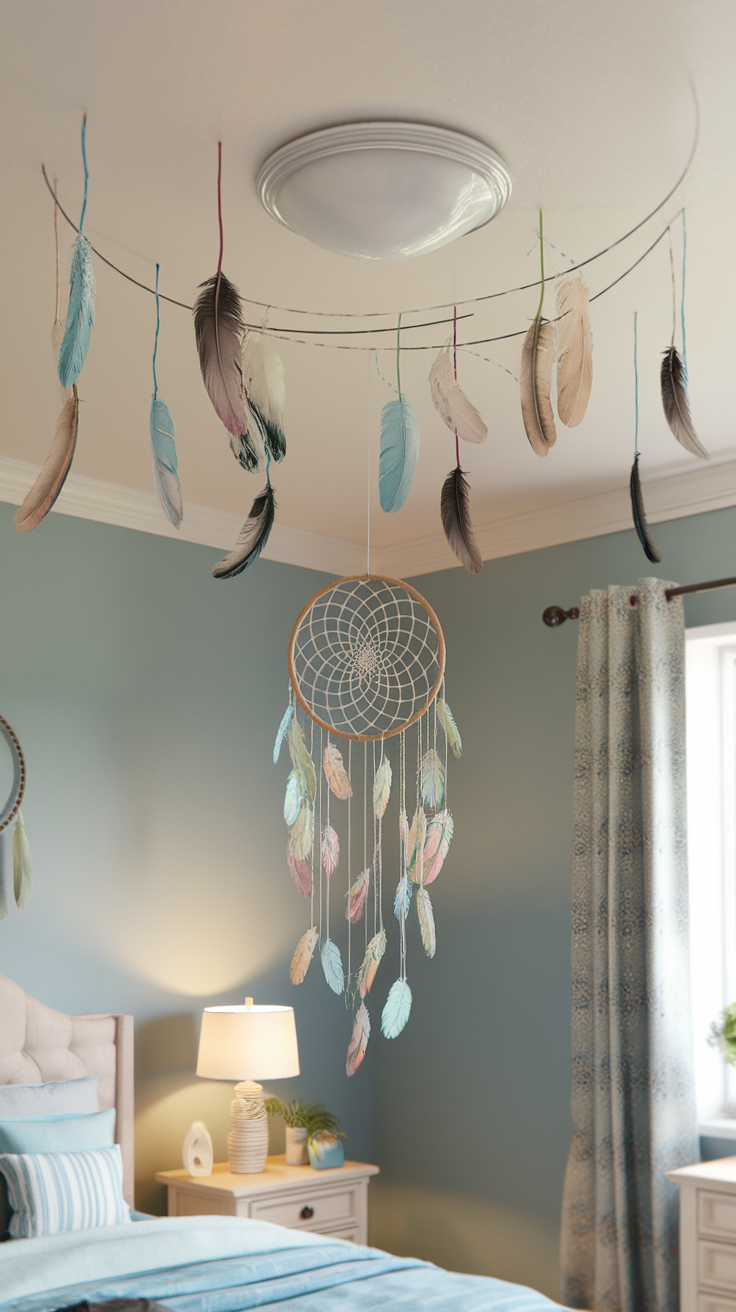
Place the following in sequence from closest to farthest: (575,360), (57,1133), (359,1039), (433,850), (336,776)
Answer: (575,360) < (359,1039) < (433,850) < (336,776) < (57,1133)

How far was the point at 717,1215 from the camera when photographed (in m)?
3.08

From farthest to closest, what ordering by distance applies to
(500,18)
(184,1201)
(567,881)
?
1. (567,881)
2. (184,1201)
3. (500,18)

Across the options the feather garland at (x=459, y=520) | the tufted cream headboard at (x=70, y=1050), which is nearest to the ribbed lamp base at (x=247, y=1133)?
the tufted cream headboard at (x=70, y=1050)

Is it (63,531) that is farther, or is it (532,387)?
(63,531)

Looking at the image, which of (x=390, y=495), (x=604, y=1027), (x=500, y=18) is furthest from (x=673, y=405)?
(x=604, y=1027)

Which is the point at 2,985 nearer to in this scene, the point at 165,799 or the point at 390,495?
the point at 165,799

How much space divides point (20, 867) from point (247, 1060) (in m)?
0.95

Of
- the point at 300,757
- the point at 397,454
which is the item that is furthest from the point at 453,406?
the point at 300,757

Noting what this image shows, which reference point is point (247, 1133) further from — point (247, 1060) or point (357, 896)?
point (357, 896)

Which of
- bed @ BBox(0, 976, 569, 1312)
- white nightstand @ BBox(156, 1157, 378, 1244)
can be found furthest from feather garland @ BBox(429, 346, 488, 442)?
white nightstand @ BBox(156, 1157, 378, 1244)

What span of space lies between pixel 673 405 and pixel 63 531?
255 centimetres

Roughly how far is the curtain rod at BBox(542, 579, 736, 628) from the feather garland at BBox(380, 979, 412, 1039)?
1.77 metres

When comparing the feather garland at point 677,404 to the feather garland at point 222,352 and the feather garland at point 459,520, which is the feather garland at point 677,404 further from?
the feather garland at point 222,352

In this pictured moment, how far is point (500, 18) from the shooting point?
5.80 feet
